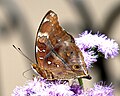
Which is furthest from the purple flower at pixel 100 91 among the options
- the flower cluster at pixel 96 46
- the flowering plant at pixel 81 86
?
the flower cluster at pixel 96 46

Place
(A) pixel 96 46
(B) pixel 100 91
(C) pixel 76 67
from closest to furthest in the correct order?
(C) pixel 76 67
(B) pixel 100 91
(A) pixel 96 46

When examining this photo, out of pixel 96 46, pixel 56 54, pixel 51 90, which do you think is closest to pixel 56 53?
pixel 56 54

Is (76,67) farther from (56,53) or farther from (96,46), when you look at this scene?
(96,46)

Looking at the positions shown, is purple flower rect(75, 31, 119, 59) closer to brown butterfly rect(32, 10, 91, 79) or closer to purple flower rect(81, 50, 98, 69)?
purple flower rect(81, 50, 98, 69)

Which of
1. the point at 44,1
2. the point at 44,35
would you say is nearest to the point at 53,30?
the point at 44,35

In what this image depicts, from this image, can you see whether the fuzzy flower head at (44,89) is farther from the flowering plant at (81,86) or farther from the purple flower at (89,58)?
the purple flower at (89,58)

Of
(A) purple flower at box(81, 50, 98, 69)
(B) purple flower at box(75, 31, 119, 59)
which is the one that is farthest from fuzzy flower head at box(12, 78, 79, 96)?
(B) purple flower at box(75, 31, 119, 59)
